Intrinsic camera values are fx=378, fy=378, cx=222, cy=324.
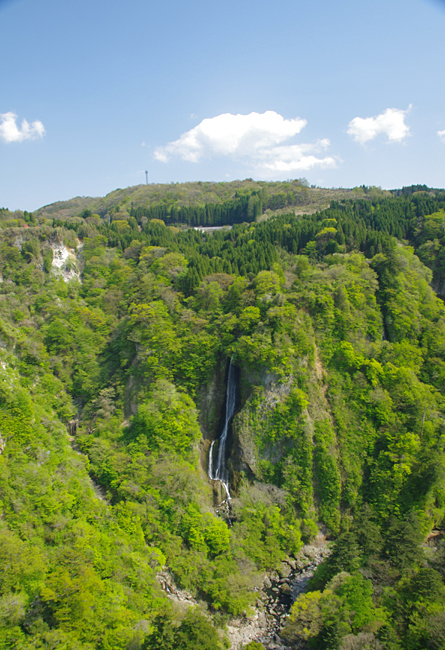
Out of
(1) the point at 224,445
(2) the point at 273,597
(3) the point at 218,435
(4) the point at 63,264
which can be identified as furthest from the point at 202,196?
(2) the point at 273,597

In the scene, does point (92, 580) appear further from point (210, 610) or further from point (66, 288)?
point (66, 288)

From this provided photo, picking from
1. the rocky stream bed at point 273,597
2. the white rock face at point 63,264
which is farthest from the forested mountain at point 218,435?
the white rock face at point 63,264

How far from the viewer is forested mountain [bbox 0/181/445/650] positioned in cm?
2642

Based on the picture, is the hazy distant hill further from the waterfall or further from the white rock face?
the waterfall

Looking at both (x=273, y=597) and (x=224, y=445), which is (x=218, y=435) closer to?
(x=224, y=445)

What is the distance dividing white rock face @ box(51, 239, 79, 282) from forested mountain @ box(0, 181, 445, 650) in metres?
1.16

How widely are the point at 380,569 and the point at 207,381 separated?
24566 millimetres

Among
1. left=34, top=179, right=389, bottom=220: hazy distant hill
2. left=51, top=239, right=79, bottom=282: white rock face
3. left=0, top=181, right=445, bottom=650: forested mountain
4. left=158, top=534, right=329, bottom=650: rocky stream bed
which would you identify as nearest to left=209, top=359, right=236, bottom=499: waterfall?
left=0, top=181, right=445, bottom=650: forested mountain

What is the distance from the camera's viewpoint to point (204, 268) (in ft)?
171

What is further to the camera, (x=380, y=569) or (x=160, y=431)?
(x=160, y=431)

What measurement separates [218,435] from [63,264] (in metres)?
38.0

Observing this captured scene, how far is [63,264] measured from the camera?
61219 mm

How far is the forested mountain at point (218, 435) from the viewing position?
26.4m

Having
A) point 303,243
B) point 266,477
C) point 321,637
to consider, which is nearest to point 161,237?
point 303,243
